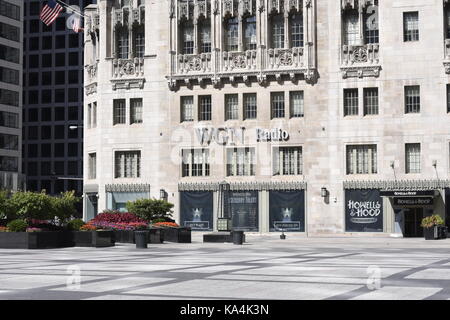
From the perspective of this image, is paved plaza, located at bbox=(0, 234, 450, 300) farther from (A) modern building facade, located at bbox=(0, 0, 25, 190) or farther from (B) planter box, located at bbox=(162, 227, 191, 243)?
(A) modern building facade, located at bbox=(0, 0, 25, 190)

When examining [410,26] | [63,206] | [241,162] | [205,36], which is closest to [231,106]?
[241,162]

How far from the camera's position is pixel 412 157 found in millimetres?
58281

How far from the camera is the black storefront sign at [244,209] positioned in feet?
202

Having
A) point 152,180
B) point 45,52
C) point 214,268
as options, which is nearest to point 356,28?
point 152,180

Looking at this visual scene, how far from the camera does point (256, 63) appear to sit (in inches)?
2436

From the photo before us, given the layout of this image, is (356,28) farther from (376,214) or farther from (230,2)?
(376,214)

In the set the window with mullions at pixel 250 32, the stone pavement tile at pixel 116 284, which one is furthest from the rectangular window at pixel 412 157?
the stone pavement tile at pixel 116 284

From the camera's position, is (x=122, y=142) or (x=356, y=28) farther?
(x=122, y=142)

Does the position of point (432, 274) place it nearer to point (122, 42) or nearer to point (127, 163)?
point (127, 163)

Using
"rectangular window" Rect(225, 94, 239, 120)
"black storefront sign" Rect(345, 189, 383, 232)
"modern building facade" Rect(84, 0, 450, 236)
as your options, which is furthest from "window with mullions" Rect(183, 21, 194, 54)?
"black storefront sign" Rect(345, 189, 383, 232)

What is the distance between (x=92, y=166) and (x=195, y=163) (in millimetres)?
10476

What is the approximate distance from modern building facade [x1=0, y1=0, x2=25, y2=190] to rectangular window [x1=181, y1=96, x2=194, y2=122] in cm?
5301

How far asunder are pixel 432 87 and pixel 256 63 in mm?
13363

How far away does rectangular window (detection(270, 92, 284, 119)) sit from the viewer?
202ft
